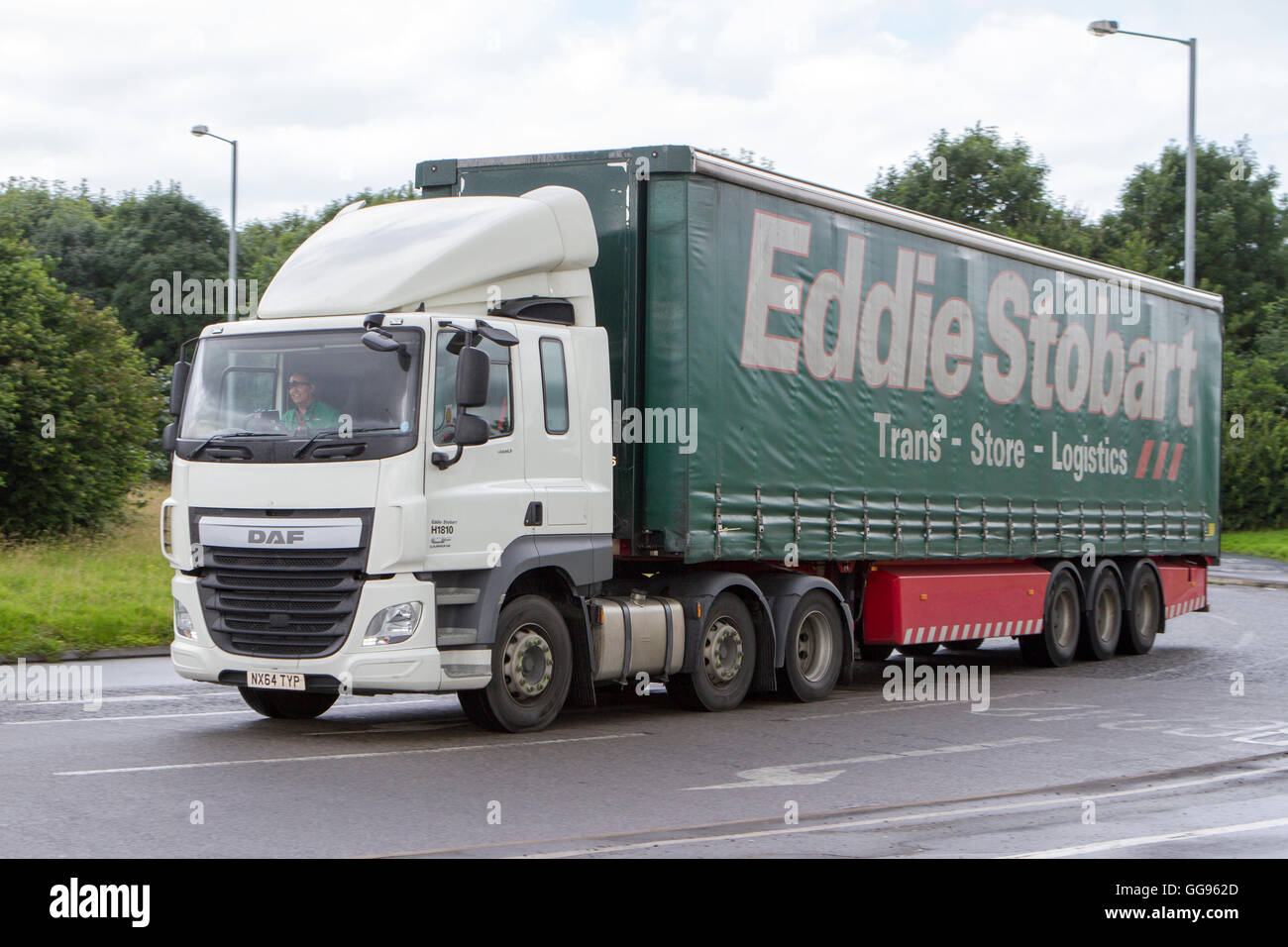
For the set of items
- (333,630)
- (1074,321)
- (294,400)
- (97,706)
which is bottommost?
(97,706)

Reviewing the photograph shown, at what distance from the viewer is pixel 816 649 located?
47.1ft

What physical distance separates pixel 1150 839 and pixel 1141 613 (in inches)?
475

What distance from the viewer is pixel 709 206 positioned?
12.8 metres

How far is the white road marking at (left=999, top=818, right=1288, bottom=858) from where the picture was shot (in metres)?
7.66

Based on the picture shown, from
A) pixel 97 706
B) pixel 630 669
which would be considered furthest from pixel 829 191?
pixel 97 706

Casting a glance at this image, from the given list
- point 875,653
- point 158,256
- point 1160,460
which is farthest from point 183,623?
point 158,256

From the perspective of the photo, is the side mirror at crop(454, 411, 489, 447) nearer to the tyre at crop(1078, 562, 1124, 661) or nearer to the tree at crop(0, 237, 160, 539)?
the tyre at crop(1078, 562, 1124, 661)

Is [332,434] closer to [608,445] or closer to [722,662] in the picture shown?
[608,445]

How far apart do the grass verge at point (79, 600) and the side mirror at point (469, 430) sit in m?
6.58

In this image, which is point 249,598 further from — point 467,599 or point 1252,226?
point 1252,226

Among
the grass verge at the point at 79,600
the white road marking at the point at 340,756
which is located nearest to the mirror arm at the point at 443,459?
the white road marking at the point at 340,756
